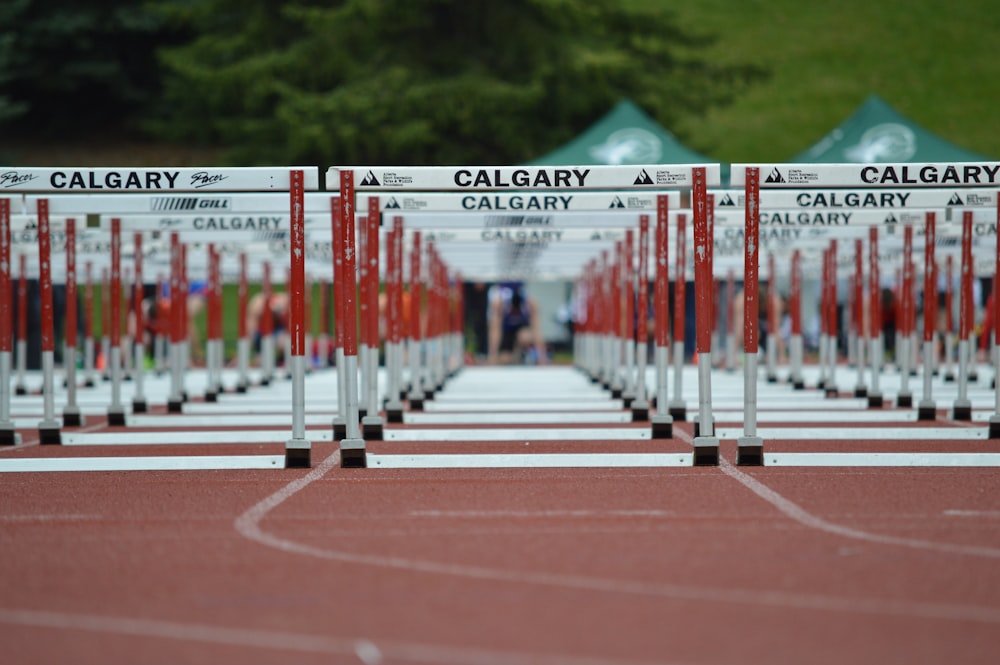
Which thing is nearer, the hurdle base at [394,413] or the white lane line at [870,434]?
the white lane line at [870,434]

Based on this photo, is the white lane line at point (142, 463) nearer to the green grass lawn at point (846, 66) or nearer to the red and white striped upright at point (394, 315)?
the red and white striped upright at point (394, 315)

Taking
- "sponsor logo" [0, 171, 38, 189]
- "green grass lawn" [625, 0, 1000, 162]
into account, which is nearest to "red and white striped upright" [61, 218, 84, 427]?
"sponsor logo" [0, 171, 38, 189]

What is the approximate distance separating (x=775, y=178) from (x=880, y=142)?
15.1m

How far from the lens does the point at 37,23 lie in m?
49.8

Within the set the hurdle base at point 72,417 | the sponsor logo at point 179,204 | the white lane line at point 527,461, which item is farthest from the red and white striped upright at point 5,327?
the white lane line at point 527,461

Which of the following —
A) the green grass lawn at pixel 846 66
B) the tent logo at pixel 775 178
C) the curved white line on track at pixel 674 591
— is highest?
the green grass lawn at pixel 846 66

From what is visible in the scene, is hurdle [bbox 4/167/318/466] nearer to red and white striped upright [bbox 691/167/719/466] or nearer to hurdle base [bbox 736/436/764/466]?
red and white striped upright [bbox 691/167/719/466]

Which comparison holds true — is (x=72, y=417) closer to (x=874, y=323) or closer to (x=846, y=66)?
(x=874, y=323)

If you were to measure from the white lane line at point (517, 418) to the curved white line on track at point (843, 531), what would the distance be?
519 cm

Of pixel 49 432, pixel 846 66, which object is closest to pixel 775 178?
pixel 49 432

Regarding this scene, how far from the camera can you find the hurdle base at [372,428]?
39.8ft

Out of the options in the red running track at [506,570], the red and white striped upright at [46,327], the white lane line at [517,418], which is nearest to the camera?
the red running track at [506,570]

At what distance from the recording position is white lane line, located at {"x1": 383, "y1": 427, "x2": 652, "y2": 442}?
12039 millimetres

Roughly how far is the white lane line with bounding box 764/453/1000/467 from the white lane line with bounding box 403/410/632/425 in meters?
4.23
